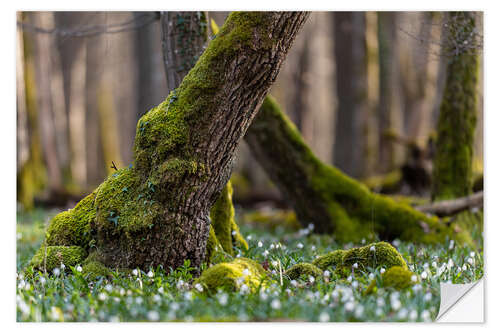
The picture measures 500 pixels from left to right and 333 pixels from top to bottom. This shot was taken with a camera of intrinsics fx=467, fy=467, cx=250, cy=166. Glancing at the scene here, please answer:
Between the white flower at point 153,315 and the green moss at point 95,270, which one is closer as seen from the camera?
the white flower at point 153,315

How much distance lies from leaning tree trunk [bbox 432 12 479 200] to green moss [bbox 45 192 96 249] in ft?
18.2

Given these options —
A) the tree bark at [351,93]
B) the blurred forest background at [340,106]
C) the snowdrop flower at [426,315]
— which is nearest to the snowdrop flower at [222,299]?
the snowdrop flower at [426,315]

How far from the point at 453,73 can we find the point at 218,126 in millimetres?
4860

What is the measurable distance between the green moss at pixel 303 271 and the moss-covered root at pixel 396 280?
23.0 inches

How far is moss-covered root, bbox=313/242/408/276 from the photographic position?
4.52 meters

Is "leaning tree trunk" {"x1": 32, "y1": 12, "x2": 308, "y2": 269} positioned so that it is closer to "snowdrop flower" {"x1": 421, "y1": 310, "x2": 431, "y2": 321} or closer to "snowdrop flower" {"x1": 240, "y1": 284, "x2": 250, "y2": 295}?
"snowdrop flower" {"x1": 240, "y1": 284, "x2": 250, "y2": 295}

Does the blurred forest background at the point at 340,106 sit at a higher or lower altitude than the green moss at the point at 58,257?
higher

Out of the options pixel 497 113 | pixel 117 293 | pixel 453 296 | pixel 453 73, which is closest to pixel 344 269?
pixel 453 296

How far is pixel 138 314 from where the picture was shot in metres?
3.79

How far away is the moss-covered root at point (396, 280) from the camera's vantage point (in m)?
3.92

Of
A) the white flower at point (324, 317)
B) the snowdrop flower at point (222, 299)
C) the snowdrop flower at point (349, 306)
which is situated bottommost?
the white flower at point (324, 317)

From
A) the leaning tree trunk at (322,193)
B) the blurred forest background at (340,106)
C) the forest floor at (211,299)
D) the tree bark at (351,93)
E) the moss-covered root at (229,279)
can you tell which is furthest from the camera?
the tree bark at (351,93)

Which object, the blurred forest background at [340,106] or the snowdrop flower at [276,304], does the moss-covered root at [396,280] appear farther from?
the blurred forest background at [340,106]

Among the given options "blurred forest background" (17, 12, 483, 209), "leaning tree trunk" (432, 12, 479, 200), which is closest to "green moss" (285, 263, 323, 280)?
"leaning tree trunk" (432, 12, 479, 200)
